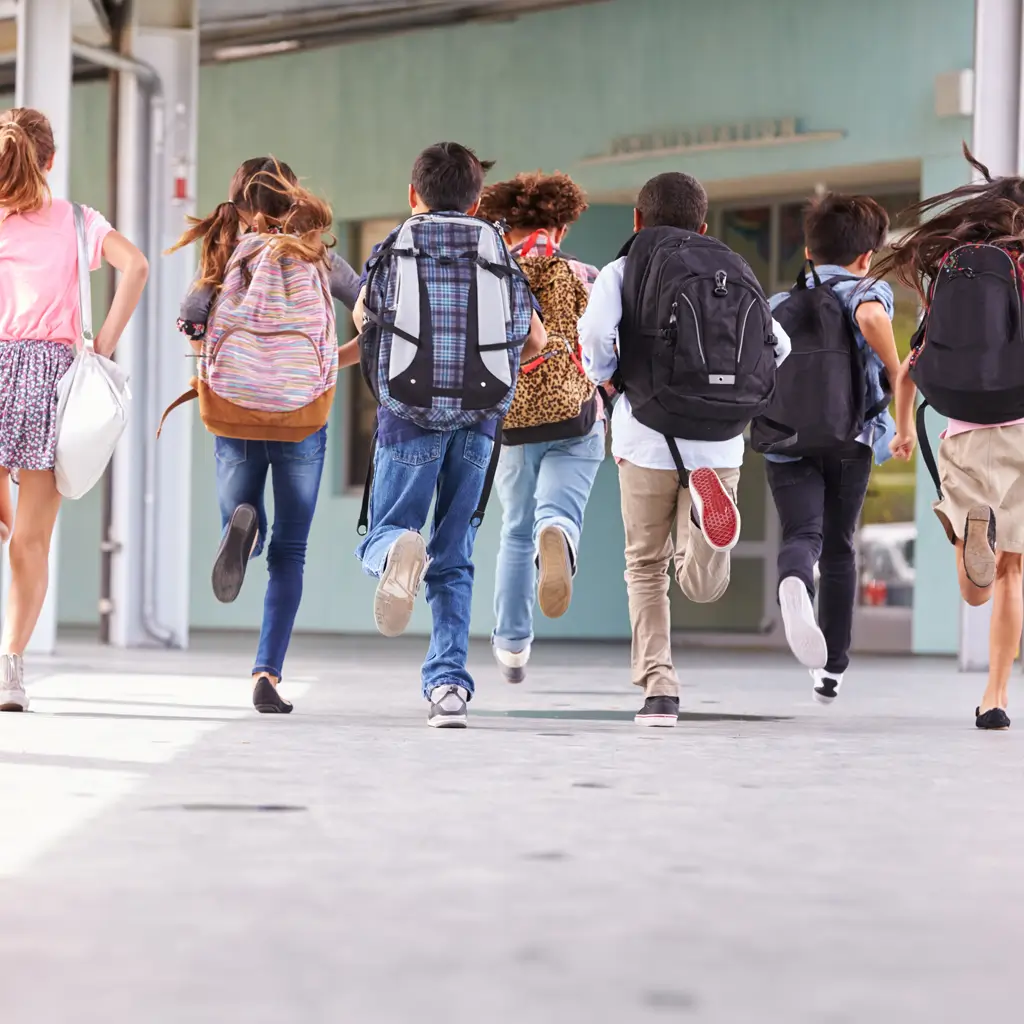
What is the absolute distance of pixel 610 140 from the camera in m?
11.9

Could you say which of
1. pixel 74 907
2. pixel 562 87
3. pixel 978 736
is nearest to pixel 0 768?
pixel 74 907

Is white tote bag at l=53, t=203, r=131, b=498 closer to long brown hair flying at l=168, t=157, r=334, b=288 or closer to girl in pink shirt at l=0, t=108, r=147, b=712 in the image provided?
girl in pink shirt at l=0, t=108, r=147, b=712

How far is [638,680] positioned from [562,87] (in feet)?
24.0

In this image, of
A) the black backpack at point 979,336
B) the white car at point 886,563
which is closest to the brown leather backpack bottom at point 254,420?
the black backpack at point 979,336

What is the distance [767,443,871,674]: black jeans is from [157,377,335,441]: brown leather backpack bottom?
64.0 inches

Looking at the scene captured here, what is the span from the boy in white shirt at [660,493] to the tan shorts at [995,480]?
66 cm

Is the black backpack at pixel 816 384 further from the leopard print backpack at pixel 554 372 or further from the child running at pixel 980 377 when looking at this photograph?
the leopard print backpack at pixel 554 372

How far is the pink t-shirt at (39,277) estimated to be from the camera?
557 cm

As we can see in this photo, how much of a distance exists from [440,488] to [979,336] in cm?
168

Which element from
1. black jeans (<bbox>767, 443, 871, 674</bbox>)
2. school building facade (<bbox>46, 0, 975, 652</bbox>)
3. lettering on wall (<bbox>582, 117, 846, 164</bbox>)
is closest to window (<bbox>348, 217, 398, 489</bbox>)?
school building facade (<bbox>46, 0, 975, 652</bbox>)

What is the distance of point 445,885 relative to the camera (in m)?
2.82

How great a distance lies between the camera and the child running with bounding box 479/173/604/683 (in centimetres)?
595

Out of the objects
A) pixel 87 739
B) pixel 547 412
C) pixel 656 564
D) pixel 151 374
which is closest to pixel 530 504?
pixel 547 412

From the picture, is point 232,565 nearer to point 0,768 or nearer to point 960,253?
point 0,768
